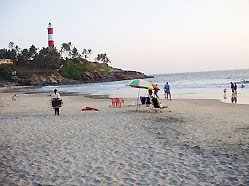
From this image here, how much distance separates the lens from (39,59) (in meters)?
102

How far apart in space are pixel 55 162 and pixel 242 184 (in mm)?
3797

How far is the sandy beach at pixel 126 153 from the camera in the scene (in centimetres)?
518

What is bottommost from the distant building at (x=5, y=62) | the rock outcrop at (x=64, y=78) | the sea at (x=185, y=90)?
the sea at (x=185, y=90)

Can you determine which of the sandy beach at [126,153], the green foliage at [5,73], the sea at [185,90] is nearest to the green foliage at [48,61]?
the green foliage at [5,73]

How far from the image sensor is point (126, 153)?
22.1 ft

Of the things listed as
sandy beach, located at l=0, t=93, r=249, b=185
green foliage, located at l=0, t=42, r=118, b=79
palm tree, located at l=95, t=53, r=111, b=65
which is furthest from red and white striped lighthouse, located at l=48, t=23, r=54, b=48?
sandy beach, located at l=0, t=93, r=249, b=185

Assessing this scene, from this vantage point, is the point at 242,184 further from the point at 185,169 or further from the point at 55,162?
the point at 55,162

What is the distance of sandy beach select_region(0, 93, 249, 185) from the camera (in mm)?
5176

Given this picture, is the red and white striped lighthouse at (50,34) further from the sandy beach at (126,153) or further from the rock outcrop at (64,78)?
the sandy beach at (126,153)

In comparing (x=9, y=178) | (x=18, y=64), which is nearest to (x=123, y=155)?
(x=9, y=178)

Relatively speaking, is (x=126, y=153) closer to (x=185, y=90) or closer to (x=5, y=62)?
(x=185, y=90)

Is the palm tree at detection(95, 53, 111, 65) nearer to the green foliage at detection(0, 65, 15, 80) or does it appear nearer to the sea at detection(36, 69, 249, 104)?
the green foliage at detection(0, 65, 15, 80)

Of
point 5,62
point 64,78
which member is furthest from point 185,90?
point 5,62

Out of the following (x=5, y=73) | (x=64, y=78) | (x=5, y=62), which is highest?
(x=5, y=62)
